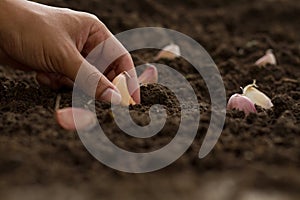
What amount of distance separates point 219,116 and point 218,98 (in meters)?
0.33

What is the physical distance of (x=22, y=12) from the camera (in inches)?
56.2

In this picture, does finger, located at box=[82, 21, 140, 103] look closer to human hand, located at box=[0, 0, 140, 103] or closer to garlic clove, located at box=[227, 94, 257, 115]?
human hand, located at box=[0, 0, 140, 103]

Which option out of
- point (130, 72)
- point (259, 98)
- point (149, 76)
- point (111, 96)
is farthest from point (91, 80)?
point (259, 98)

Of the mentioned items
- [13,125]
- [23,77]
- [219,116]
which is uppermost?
[219,116]

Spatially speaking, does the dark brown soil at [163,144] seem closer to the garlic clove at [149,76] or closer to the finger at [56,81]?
the finger at [56,81]

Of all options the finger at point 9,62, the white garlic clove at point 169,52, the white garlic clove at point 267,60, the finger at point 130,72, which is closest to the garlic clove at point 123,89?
the finger at point 130,72

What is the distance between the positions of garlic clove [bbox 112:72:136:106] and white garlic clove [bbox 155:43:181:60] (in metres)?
0.51

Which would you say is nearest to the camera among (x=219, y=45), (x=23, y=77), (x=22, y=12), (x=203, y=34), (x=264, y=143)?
(x=264, y=143)

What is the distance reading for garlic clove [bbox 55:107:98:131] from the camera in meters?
1.14

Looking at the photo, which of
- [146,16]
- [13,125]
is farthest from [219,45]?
[13,125]

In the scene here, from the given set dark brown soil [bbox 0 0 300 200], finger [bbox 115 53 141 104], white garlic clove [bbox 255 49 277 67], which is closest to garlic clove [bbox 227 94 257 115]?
dark brown soil [bbox 0 0 300 200]

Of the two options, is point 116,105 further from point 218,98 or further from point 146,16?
point 146,16

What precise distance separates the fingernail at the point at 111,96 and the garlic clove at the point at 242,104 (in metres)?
0.29

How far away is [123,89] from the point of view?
Answer: 1388 millimetres
